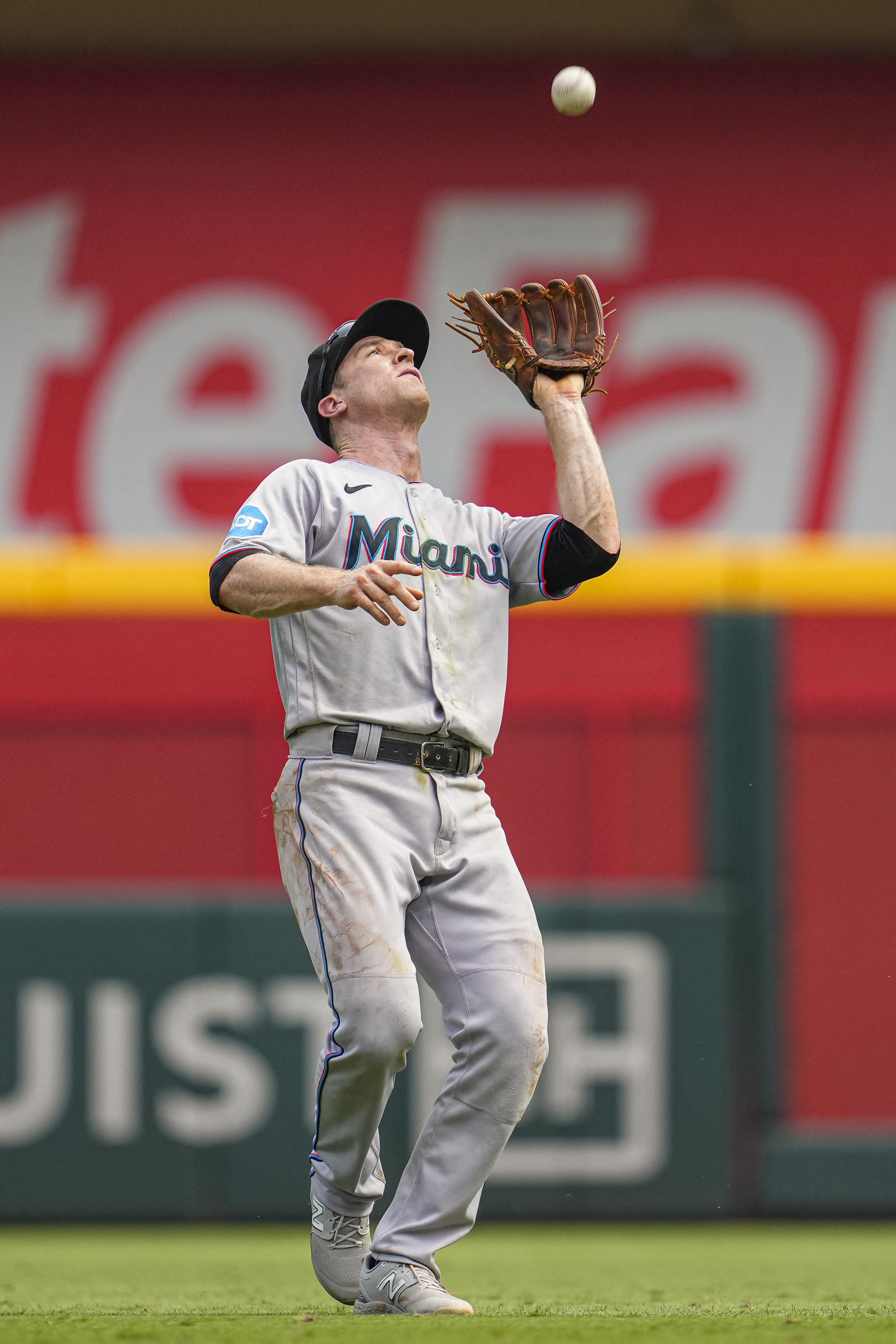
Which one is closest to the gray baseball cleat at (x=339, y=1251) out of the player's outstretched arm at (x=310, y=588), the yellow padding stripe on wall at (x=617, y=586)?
the player's outstretched arm at (x=310, y=588)

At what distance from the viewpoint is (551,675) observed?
5.16 m

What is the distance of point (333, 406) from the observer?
315 centimetres

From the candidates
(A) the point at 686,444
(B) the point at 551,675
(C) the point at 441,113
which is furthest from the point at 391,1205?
(C) the point at 441,113

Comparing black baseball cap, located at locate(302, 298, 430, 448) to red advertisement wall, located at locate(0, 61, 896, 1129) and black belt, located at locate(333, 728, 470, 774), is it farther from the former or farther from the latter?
red advertisement wall, located at locate(0, 61, 896, 1129)

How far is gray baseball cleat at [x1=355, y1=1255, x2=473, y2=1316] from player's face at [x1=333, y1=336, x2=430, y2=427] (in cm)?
135

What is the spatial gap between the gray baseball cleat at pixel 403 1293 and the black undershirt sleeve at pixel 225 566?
102cm

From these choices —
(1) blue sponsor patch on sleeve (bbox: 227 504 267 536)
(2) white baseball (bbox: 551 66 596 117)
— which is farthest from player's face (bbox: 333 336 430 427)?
(2) white baseball (bbox: 551 66 596 117)

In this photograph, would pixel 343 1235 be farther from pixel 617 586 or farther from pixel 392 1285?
pixel 617 586

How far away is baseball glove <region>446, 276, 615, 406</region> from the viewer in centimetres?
310

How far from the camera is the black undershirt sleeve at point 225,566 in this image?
2768mm

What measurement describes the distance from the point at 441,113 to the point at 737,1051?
538 cm

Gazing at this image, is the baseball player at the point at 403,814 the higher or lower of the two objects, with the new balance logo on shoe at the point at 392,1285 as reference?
higher

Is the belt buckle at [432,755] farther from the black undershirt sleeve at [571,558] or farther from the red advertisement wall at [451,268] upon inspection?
the red advertisement wall at [451,268]

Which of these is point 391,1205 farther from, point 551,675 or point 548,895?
point 551,675
